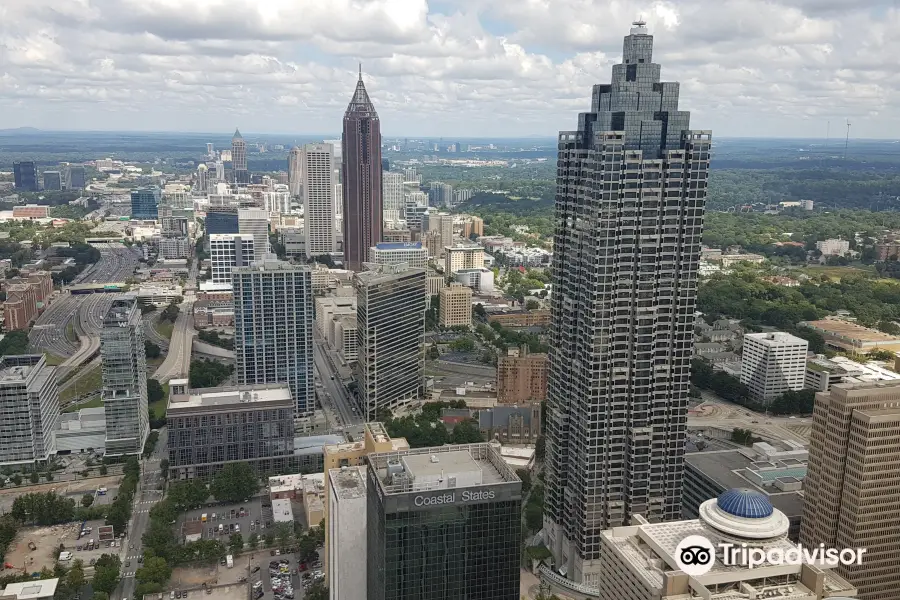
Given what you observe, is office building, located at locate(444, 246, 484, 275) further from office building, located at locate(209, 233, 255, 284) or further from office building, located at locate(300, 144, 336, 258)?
office building, located at locate(209, 233, 255, 284)

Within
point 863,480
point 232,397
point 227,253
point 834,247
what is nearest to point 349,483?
point 863,480

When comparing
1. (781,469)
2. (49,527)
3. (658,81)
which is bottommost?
(49,527)

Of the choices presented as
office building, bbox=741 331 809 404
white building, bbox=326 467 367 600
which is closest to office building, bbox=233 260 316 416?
white building, bbox=326 467 367 600

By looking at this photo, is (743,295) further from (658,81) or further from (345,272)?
(658,81)

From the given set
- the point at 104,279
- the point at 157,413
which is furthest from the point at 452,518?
the point at 104,279

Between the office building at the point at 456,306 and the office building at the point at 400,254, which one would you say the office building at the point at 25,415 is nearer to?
the office building at the point at 400,254

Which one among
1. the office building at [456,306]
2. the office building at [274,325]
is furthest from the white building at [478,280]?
the office building at [274,325]

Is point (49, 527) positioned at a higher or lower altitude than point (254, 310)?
lower
